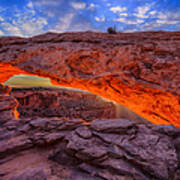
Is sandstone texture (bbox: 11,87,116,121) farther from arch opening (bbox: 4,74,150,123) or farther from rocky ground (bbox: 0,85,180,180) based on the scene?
rocky ground (bbox: 0,85,180,180)

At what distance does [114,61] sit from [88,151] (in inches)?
132

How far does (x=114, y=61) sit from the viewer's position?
4074 millimetres

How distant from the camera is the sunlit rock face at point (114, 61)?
3768mm

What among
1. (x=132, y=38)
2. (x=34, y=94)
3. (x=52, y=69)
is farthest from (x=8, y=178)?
(x=34, y=94)

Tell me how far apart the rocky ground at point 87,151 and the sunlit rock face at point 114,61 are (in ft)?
5.64

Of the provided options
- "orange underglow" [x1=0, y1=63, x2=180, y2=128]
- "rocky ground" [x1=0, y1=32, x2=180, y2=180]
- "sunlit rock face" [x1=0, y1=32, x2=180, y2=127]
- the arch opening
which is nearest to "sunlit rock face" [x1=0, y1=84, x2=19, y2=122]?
"rocky ground" [x1=0, y1=32, x2=180, y2=180]

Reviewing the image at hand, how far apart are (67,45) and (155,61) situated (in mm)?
3685

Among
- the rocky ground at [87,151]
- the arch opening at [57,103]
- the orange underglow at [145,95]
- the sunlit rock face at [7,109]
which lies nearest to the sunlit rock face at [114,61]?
the orange underglow at [145,95]

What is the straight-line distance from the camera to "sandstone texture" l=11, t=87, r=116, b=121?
568 inches

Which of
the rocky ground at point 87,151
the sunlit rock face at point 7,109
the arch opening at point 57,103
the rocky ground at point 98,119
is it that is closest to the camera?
the rocky ground at point 87,151

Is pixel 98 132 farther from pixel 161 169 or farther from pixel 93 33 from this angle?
pixel 93 33

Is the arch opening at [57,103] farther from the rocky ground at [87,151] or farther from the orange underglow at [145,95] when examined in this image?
the rocky ground at [87,151]

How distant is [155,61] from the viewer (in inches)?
148

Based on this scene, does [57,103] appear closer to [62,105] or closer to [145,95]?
[62,105]
